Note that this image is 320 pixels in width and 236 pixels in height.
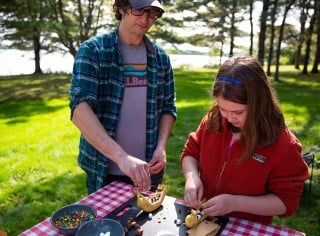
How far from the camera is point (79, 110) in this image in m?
1.79

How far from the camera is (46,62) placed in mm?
22781

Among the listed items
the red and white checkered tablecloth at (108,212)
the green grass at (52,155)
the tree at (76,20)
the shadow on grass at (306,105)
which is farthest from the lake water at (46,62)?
the red and white checkered tablecloth at (108,212)

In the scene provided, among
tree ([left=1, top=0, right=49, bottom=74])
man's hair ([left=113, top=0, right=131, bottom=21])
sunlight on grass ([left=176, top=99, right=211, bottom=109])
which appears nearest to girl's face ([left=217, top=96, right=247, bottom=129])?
man's hair ([left=113, top=0, right=131, bottom=21])

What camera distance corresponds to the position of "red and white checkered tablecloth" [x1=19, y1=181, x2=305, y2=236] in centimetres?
148

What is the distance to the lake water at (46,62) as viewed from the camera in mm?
19609

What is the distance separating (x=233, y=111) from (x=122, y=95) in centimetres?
67

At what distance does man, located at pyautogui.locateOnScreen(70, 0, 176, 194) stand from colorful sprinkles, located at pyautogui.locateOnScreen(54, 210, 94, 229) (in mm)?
291

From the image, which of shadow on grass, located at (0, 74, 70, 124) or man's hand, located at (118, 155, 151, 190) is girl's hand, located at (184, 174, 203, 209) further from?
shadow on grass, located at (0, 74, 70, 124)

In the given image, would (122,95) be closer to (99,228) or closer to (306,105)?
(99,228)

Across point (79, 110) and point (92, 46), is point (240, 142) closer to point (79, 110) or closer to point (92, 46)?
point (79, 110)

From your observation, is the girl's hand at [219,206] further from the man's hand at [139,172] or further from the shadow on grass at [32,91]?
the shadow on grass at [32,91]

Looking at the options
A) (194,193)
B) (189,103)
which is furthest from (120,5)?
(189,103)

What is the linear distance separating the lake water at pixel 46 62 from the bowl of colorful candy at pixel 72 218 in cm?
1690

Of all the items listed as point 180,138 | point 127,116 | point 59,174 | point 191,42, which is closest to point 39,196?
point 59,174
